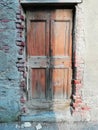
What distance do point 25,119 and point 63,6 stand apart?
2.13 meters

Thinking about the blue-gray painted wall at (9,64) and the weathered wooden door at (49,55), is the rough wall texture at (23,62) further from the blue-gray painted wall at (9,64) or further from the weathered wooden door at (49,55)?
the weathered wooden door at (49,55)

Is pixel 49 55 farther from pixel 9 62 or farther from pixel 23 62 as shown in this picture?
pixel 9 62

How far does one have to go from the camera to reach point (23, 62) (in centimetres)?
404

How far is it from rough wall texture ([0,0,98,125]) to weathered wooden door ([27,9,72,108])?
0.61 feet

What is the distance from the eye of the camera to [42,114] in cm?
422

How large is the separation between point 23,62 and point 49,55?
493 millimetres

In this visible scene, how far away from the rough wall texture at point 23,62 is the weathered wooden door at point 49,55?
0.61ft

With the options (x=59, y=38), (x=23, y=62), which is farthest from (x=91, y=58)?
(x=23, y=62)

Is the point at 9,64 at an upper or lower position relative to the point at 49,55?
lower

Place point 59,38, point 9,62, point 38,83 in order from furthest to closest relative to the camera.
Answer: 1. point 38,83
2. point 59,38
3. point 9,62

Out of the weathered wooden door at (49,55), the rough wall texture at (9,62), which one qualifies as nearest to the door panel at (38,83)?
the weathered wooden door at (49,55)

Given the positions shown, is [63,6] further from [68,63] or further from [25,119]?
[25,119]

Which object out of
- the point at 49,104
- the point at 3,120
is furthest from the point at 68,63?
the point at 3,120

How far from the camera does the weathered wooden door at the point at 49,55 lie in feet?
13.3
